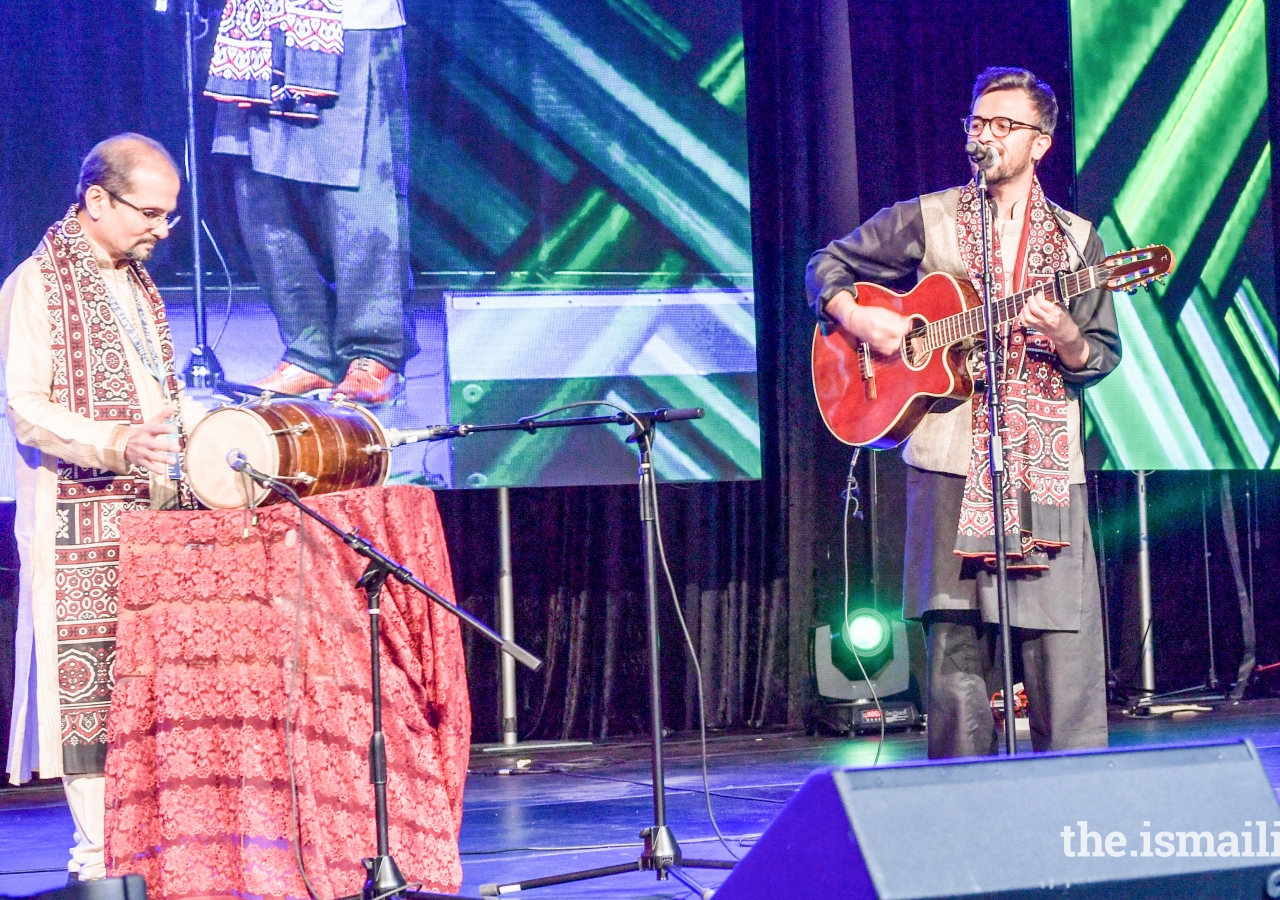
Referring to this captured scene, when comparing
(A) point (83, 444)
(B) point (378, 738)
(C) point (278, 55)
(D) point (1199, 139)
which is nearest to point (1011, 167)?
(B) point (378, 738)

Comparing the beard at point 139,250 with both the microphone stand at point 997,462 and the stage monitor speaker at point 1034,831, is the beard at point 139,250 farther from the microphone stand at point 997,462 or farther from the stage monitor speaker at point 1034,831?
the stage monitor speaker at point 1034,831

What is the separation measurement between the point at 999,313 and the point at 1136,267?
0.32 meters

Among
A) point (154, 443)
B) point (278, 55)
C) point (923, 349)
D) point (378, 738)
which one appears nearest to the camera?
point (378, 738)

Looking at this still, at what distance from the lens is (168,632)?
127 inches

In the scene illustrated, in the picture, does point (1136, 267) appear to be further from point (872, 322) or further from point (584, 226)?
point (584, 226)

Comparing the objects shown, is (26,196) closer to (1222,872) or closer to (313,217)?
(313,217)

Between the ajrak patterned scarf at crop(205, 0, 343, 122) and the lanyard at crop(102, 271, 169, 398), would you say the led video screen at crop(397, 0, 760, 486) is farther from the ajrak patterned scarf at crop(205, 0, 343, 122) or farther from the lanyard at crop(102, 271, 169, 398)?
the lanyard at crop(102, 271, 169, 398)

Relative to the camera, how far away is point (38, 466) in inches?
136

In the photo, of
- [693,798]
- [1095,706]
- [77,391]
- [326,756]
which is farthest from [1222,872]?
[693,798]

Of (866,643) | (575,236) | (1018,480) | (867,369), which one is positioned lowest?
(866,643)

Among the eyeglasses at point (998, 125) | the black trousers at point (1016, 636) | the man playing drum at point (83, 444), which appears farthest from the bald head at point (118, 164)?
the black trousers at point (1016, 636)

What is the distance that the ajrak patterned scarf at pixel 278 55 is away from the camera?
5.38 metres

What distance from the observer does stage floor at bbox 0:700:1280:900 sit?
3.76m

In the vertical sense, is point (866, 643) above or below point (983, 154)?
below
